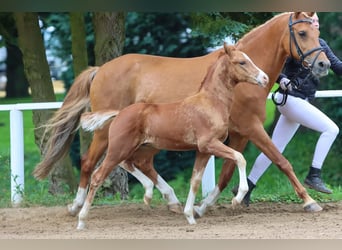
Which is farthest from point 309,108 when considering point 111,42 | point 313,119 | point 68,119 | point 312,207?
point 111,42

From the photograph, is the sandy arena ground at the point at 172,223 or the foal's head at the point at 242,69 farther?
the foal's head at the point at 242,69

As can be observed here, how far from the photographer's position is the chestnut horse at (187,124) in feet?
20.4

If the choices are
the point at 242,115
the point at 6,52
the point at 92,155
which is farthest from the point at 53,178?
the point at 6,52

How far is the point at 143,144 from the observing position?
653 centimetres

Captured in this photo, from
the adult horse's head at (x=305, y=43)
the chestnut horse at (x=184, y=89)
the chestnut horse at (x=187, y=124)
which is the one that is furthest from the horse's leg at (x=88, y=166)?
the adult horse's head at (x=305, y=43)

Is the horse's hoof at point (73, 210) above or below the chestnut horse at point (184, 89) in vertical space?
below

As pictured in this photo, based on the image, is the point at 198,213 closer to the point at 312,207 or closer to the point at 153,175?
the point at 153,175

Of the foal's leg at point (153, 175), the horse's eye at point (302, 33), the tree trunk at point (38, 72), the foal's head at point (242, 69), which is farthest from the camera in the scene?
the tree trunk at point (38, 72)

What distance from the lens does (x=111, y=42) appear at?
8508mm

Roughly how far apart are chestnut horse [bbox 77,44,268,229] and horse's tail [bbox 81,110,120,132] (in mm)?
24

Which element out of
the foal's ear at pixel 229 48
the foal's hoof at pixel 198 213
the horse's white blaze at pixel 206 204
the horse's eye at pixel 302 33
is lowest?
the foal's hoof at pixel 198 213

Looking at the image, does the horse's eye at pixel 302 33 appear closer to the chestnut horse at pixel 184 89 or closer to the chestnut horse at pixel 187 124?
the chestnut horse at pixel 184 89

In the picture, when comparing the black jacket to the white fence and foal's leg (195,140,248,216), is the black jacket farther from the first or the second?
foal's leg (195,140,248,216)

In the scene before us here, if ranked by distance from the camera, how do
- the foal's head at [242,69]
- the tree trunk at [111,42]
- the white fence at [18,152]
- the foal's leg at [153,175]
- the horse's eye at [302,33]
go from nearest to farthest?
the foal's head at [242,69] → the horse's eye at [302,33] → the foal's leg at [153,175] → the white fence at [18,152] → the tree trunk at [111,42]
